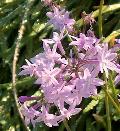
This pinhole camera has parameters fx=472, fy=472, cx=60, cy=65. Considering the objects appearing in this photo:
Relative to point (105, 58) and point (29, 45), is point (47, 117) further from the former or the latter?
point (29, 45)

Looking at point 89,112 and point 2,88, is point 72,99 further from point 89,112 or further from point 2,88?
point 2,88

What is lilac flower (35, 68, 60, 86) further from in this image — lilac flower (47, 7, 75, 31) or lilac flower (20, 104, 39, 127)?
lilac flower (47, 7, 75, 31)

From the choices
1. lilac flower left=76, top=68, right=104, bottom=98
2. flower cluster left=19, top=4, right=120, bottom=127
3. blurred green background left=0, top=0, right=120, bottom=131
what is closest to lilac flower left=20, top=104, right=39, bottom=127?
flower cluster left=19, top=4, right=120, bottom=127

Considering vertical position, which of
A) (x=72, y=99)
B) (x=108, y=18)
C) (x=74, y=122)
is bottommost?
(x=74, y=122)

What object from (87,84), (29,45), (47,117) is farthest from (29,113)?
(29,45)

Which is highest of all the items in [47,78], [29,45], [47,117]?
[47,78]

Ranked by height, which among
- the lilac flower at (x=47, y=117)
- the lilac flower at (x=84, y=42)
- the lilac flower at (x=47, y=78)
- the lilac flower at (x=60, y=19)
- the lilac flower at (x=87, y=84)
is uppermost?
the lilac flower at (x=60, y=19)

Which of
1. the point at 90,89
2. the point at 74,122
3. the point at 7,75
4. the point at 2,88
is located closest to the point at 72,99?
the point at 90,89

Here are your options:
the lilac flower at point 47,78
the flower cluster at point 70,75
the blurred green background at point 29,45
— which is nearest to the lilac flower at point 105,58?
the flower cluster at point 70,75

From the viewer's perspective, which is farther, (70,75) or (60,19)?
(60,19)

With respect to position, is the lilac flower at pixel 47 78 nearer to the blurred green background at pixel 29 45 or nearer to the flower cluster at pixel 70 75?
the flower cluster at pixel 70 75

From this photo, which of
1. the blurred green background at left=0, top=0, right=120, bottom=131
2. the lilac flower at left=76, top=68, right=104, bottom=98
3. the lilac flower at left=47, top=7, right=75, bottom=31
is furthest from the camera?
the blurred green background at left=0, top=0, right=120, bottom=131
